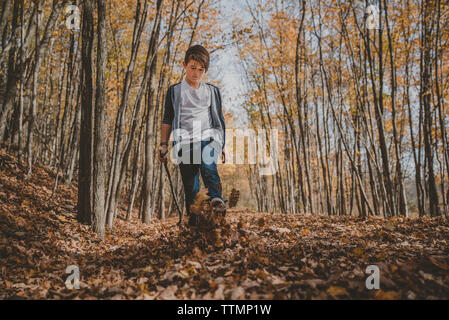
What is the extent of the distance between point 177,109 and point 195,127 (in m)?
0.27

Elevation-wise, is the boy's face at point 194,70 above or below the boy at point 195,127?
above

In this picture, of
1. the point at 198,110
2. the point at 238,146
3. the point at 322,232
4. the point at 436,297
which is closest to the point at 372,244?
the point at 322,232

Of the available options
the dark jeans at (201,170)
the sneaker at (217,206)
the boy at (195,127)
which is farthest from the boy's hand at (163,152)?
the sneaker at (217,206)

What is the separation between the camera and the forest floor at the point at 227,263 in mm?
1864

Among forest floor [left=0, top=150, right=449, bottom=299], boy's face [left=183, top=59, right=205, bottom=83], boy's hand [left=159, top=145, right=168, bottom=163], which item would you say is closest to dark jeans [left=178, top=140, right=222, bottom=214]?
boy's hand [left=159, top=145, right=168, bottom=163]

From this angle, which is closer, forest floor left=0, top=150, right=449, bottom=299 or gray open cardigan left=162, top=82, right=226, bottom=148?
forest floor left=0, top=150, right=449, bottom=299

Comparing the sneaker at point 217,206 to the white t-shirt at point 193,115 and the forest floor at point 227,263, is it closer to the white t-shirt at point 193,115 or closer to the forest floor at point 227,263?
the forest floor at point 227,263

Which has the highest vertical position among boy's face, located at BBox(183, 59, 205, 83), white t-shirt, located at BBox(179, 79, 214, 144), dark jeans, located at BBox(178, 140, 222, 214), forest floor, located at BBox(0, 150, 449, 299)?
boy's face, located at BBox(183, 59, 205, 83)

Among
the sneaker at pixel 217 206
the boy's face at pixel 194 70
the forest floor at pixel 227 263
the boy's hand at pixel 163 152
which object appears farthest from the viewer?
the boy's hand at pixel 163 152

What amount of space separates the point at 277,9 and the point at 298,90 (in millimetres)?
3745

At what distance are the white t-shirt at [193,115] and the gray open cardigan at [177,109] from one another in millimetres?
54

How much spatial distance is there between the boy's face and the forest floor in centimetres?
162

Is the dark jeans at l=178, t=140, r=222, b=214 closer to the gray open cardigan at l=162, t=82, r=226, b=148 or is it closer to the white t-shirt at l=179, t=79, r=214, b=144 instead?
the white t-shirt at l=179, t=79, r=214, b=144

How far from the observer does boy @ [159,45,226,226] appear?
112 inches
